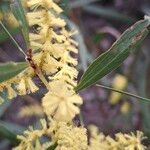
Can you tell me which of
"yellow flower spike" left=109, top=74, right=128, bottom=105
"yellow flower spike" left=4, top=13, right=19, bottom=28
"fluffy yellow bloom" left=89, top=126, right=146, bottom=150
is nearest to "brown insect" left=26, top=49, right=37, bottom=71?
"fluffy yellow bloom" left=89, top=126, right=146, bottom=150

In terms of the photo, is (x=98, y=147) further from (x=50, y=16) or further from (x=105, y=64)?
(x=50, y=16)

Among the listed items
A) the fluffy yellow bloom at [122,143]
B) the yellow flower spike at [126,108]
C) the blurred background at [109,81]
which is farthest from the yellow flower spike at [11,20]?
the yellow flower spike at [126,108]

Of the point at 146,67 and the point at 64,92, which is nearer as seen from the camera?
the point at 64,92

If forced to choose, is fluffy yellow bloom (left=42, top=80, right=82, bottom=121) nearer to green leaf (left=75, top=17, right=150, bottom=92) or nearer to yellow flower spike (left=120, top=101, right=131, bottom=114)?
green leaf (left=75, top=17, right=150, bottom=92)

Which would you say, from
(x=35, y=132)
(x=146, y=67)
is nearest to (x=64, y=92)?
(x=35, y=132)

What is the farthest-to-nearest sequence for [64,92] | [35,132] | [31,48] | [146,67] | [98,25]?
[98,25] < [146,67] < [35,132] < [31,48] < [64,92]

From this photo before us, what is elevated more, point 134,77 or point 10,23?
point 10,23

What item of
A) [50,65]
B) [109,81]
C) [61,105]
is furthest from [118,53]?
[109,81]
